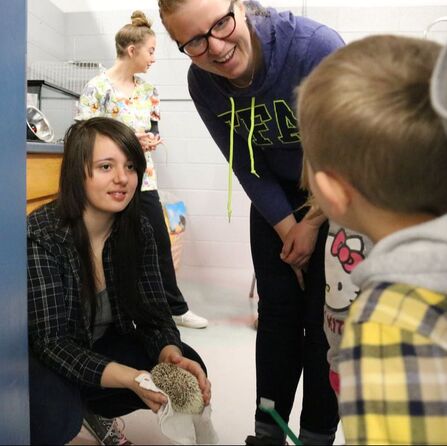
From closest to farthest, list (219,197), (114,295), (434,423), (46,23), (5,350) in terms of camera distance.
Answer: (434,423)
(5,350)
(114,295)
(46,23)
(219,197)

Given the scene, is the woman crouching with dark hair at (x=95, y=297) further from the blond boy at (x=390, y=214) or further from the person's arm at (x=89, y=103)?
the person's arm at (x=89, y=103)

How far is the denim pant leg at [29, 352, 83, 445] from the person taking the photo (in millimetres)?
1087

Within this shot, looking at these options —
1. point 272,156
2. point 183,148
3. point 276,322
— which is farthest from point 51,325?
point 183,148

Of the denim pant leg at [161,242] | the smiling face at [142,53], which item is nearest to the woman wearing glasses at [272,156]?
the denim pant leg at [161,242]

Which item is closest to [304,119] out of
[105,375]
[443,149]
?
[443,149]

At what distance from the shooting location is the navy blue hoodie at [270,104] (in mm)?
950

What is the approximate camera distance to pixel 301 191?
1.13 m

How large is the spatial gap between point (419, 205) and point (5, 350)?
0.70m

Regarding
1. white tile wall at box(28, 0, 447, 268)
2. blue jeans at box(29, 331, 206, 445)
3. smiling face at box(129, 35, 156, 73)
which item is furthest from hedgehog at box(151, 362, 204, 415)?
white tile wall at box(28, 0, 447, 268)

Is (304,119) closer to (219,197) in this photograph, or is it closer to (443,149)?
(443,149)

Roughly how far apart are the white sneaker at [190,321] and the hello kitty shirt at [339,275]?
Answer: 4.60ft

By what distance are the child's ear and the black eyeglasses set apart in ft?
1.51

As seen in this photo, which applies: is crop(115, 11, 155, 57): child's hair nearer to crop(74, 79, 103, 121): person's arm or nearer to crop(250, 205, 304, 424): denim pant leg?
crop(74, 79, 103, 121): person's arm

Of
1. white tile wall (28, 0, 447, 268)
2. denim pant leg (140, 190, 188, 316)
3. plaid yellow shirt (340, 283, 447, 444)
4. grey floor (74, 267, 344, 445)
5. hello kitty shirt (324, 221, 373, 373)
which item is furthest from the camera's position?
white tile wall (28, 0, 447, 268)
